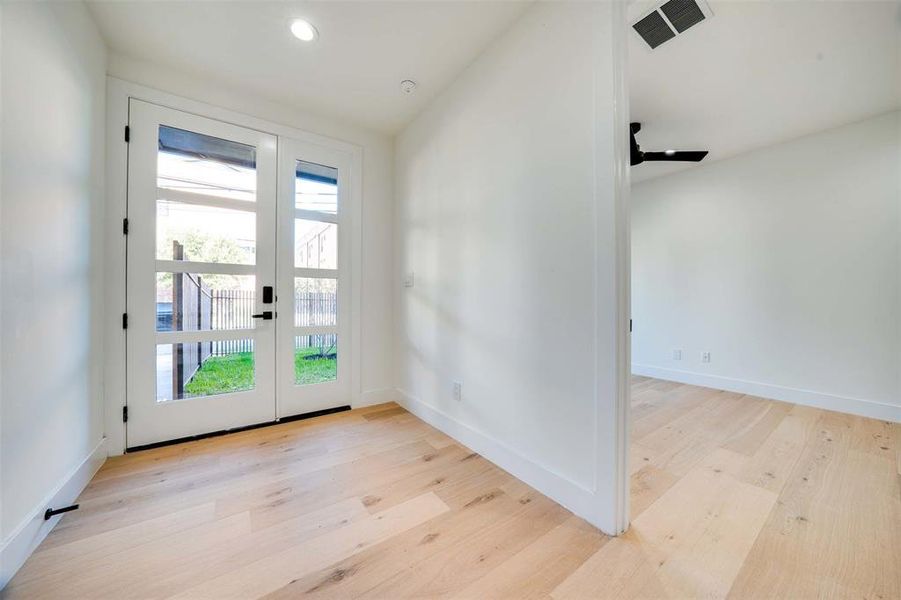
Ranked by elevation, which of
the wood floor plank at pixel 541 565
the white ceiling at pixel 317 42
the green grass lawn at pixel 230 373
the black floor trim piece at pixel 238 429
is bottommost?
the wood floor plank at pixel 541 565

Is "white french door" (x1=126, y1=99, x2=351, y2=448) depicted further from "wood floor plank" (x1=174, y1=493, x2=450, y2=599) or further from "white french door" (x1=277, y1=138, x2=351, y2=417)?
"wood floor plank" (x1=174, y1=493, x2=450, y2=599)

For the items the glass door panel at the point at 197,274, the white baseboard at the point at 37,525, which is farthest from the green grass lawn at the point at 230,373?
the white baseboard at the point at 37,525

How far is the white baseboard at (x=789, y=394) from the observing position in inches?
110

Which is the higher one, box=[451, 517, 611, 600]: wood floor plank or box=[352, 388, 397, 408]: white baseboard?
box=[352, 388, 397, 408]: white baseboard

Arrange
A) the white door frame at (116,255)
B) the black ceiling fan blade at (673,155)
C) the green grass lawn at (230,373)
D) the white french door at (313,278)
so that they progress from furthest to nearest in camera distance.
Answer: the black ceiling fan blade at (673,155) < the white french door at (313,278) < the green grass lawn at (230,373) < the white door frame at (116,255)

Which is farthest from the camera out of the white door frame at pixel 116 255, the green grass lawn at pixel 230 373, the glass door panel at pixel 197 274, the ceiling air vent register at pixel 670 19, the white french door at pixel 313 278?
the white french door at pixel 313 278

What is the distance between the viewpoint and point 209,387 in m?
2.46

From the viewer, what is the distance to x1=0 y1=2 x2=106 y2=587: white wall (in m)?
1.22

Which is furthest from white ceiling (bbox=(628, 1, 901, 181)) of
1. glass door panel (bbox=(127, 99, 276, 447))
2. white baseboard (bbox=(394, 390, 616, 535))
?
glass door panel (bbox=(127, 99, 276, 447))

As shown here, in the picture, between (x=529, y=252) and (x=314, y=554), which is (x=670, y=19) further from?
(x=314, y=554)

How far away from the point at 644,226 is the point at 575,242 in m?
3.54

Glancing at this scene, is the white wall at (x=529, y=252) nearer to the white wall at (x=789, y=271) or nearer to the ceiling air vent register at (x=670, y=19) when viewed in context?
the ceiling air vent register at (x=670, y=19)

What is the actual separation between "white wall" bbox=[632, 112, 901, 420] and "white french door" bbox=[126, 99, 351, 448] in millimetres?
4035

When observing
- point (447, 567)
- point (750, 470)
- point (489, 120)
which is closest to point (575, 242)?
point (489, 120)
